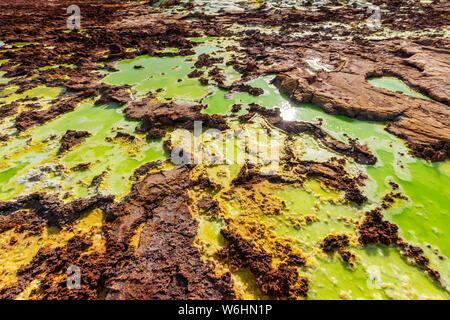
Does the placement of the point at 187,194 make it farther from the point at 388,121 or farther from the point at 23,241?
the point at 388,121

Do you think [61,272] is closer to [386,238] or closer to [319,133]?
[386,238]

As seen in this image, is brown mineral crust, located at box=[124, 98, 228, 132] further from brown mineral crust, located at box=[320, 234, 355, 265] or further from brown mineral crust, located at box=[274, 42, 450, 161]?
brown mineral crust, located at box=[320, 234, 355, 265]

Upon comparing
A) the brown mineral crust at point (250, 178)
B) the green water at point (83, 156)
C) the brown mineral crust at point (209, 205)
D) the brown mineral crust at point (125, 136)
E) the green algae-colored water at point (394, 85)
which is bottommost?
the green water at point (83, 156)

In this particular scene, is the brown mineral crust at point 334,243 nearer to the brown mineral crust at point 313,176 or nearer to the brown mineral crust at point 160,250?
the brown mineral crust at point 313,176

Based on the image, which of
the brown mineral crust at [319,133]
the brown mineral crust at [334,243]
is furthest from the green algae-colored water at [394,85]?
the brown mineral crust at [334,243]

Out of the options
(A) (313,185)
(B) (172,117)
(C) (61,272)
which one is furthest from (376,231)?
(B) (172,117)

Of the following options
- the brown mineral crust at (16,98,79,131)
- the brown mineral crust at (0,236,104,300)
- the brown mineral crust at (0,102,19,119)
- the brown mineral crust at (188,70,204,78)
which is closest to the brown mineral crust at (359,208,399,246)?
the brown mineral crust at (0,236,104,300)
